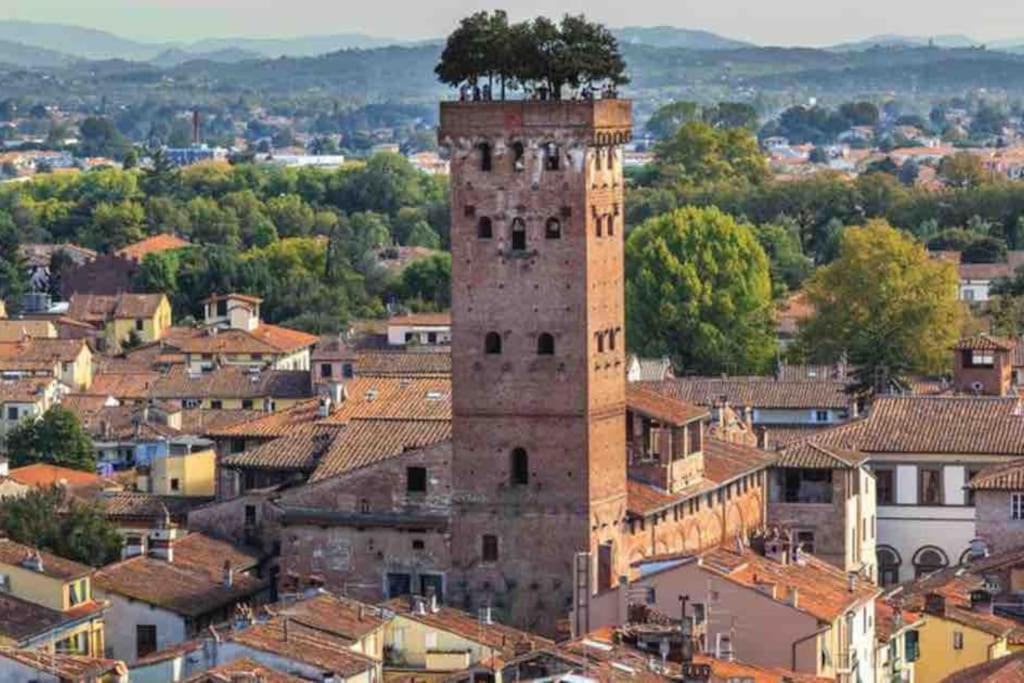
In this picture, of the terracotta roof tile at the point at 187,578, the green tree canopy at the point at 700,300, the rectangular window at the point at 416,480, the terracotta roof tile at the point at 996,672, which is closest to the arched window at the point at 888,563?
the rectangular window at the point at 416,480

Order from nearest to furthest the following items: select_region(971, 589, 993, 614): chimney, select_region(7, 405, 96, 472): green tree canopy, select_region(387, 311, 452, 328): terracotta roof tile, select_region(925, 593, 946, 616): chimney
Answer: select_region(925, 593, 946, 616): chimney
select_region(971, 589, 993, 614): chimney
select_region(7, 405, 96, 472): green tree canopy
select_region(387, 311, 452, 328): terracotta roof tile

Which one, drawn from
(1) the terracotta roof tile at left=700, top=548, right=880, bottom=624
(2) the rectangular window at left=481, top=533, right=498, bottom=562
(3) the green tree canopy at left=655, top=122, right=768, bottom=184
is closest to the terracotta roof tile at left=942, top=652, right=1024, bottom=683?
(1) the terracotta roof tile at left=700, top=548, right=880, bottom=624

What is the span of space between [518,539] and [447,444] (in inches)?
72.1

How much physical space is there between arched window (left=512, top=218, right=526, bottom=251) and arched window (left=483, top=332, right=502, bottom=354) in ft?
4.06

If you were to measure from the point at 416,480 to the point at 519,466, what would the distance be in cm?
151

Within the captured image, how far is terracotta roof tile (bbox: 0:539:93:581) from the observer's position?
54.5m

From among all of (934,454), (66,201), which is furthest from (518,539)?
(66,201)

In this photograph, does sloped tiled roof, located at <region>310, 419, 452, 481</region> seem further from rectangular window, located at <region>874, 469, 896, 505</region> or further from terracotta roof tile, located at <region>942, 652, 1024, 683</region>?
terracotta roof tile, located at <region>942, 652, 1024, 683</region>

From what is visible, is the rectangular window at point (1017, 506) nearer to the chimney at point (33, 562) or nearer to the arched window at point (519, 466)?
the arched window at point (519, 466)

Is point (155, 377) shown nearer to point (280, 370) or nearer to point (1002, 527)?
point (280, 370)

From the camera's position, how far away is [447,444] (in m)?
58.0

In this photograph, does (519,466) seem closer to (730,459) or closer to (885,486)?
(730,459)

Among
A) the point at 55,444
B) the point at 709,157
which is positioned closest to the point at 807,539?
the point at 55,444

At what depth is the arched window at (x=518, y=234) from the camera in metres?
57.3
